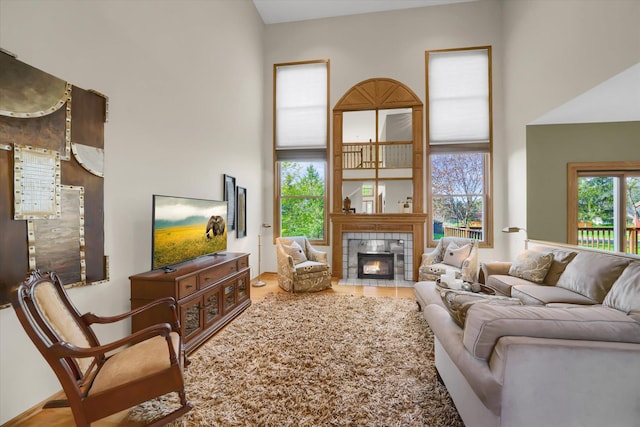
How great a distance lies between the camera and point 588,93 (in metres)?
3.37

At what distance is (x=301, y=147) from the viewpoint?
19.5 ft

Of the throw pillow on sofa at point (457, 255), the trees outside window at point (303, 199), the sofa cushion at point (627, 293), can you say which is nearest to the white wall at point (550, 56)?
the throw pillow on sofa at point (457, 255)

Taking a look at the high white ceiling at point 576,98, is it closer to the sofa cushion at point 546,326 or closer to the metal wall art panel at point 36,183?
the sofa cushion at point 546,326

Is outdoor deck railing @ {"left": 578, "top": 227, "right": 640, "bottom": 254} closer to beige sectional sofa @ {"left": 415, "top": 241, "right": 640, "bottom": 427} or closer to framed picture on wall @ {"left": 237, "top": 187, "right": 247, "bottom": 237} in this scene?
beige sectional sofa @ {"left": 415, "top": 241, "right": 640, "bottom": 427}

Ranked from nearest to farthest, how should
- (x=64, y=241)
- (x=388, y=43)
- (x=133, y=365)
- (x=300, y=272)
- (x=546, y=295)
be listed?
1. (x=133, y=365)
2. (x=64, y=241)
3. (x=546, y=295)
4. (x=300, y=272)
5. (x=388, y=43)

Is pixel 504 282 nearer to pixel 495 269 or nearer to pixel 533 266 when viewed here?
pixel 533 266

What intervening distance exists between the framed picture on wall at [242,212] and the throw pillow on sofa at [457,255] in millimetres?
3478

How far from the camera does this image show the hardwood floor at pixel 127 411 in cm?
175

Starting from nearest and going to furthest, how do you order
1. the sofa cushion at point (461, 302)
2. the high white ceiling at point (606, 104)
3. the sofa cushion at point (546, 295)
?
1. the sofa cushion at point (461, 302)
2. the sofa cushion at point (546, 295)
3. the high white ceiling at point (606, 104)

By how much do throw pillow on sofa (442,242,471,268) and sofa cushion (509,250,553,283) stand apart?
875mm

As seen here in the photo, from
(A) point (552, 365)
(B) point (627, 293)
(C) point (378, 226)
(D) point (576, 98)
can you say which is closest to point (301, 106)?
(C) point (378, 226)

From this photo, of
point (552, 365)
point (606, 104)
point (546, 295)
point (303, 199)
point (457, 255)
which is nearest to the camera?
point (552, 365)

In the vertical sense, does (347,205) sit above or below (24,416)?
above

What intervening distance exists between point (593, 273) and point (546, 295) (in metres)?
0.45
